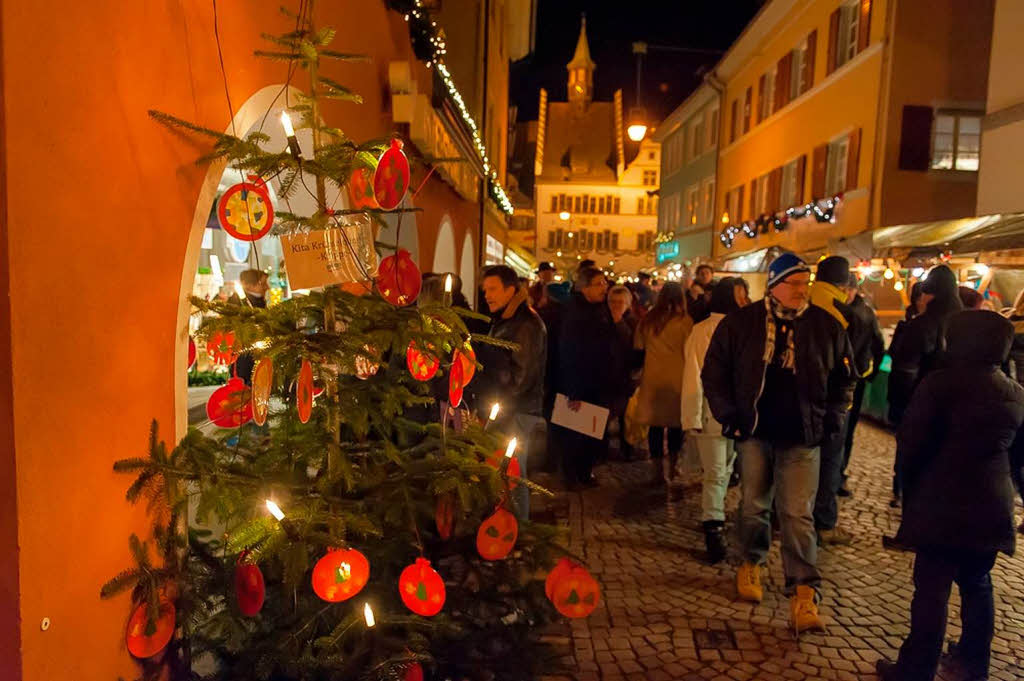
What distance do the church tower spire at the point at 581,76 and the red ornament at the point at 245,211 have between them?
72.1 metres

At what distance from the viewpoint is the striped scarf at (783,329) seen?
411cm

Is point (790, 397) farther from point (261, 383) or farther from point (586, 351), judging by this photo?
point (261, 383)

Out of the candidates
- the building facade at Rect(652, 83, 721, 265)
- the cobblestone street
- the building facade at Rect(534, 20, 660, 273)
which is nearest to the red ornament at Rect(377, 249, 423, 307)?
the cobblestone street

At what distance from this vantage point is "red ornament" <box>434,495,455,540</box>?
3.04m

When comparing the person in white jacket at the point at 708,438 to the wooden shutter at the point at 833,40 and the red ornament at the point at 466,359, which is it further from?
the wooden shutter at the point at 833,40

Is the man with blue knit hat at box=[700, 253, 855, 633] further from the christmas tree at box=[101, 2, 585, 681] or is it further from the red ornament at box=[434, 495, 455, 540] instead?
the red ornament at box=[434, 495, 455, 540]

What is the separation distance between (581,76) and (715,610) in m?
74.6

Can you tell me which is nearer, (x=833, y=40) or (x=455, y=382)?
(x=455, y=382)

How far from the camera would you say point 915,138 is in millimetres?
13836

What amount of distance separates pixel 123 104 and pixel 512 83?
27.7 meters

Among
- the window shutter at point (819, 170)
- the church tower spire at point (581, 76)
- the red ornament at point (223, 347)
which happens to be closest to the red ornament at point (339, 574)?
the red ornament at point (223, 347)

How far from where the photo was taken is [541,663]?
3129mm

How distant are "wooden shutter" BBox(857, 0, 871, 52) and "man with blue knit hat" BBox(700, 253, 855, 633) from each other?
1305 cm

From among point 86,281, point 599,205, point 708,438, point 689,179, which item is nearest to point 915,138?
point 708,438
